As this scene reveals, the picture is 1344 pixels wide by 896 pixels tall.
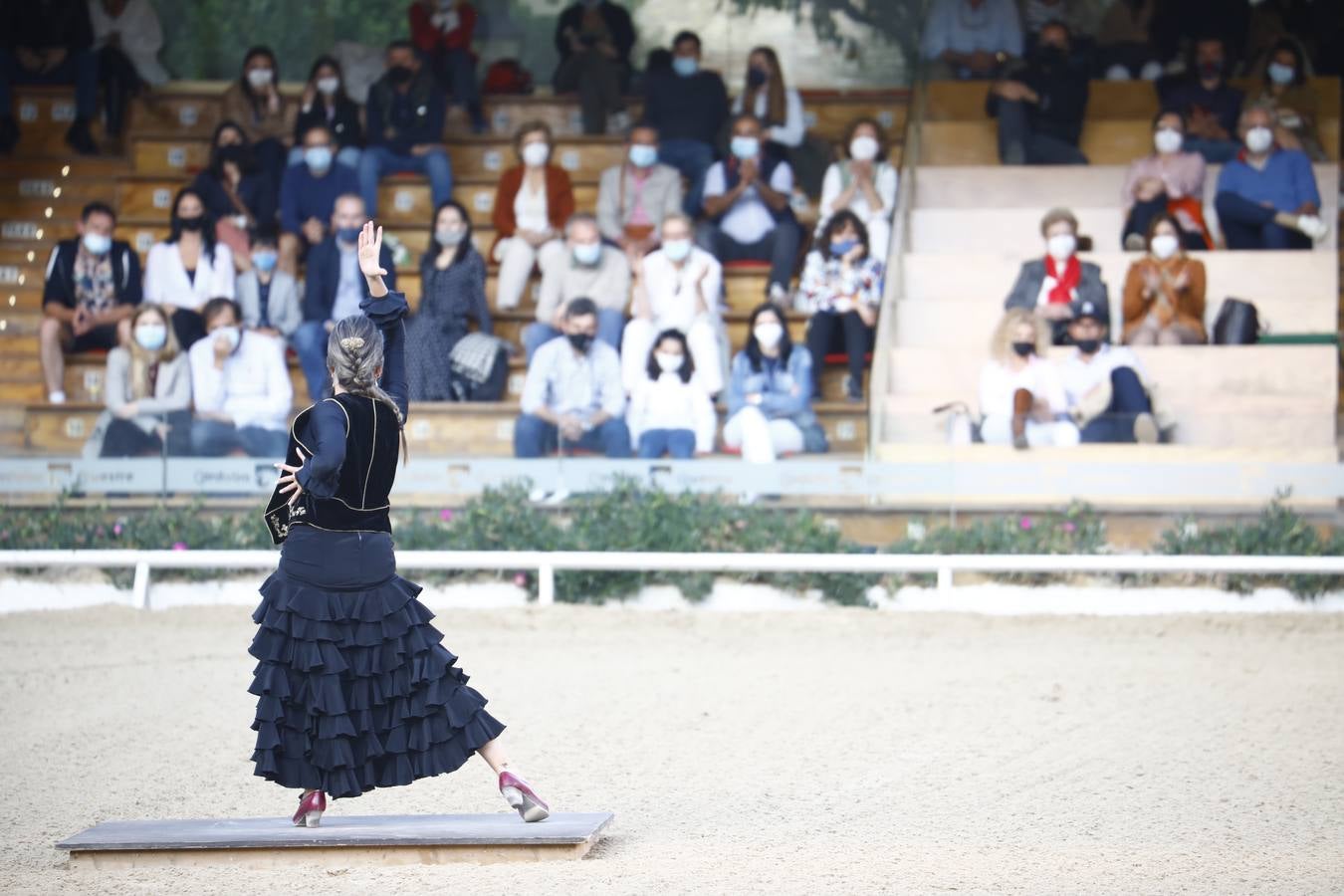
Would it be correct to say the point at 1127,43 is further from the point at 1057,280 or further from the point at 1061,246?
the point at 1057,280

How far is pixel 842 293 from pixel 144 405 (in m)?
5.24

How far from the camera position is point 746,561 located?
12.0 m

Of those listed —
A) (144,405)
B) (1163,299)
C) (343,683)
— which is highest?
(1163,299)

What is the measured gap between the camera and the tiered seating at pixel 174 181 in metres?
15.6

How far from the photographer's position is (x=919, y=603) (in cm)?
1246

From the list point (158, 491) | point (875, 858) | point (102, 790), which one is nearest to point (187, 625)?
point (158, 491)

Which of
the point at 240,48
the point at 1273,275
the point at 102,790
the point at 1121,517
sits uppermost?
the point at 240,48

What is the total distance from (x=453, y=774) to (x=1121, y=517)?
5.63 metres

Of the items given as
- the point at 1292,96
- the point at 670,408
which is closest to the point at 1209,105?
the point at 1292,96

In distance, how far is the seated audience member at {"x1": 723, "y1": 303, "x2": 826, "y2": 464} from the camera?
12477 mm

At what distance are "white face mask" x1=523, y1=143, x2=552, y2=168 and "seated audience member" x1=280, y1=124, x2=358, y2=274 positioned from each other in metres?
1.48

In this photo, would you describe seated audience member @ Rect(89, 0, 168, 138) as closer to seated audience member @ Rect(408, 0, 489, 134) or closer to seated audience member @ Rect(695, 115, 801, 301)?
Result: seated audience member @ Rect(408, 0, 489, 134)

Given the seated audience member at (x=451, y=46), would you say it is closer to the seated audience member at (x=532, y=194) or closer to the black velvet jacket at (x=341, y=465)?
the seated audience member at (x=532, y=194)

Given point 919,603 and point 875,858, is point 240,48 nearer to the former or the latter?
point 919,603
